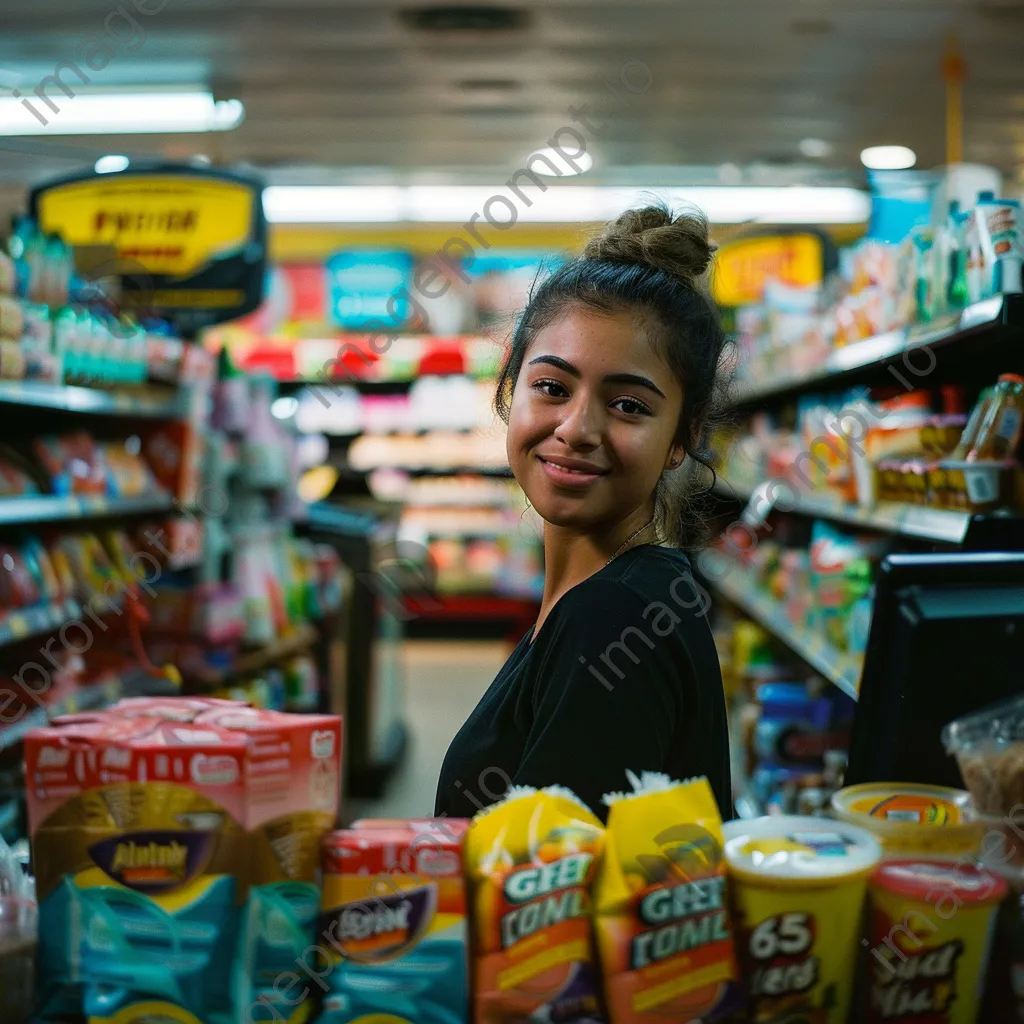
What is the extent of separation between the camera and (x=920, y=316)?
2.65 meters

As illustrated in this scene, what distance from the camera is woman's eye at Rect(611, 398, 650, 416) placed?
4.16 feet

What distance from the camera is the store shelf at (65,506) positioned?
10.7 feet

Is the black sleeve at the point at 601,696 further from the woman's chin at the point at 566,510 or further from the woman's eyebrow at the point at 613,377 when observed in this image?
the woman's eyebrow at the point at 613,377

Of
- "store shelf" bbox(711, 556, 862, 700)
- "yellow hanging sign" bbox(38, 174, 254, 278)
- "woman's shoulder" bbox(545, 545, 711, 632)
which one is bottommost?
"store shelf" bbox(711, 556, 862, 700)

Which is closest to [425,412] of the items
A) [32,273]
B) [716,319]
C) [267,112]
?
[267,112]

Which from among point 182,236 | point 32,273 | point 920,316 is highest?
point 182,236

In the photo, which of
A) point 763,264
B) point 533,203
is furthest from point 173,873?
point 533,203

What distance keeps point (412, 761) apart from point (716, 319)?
16.8ft

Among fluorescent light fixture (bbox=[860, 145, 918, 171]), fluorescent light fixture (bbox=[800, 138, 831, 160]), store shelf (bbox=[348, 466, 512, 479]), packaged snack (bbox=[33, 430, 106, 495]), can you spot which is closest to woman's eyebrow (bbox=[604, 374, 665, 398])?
packaged snack (bbox=[33, 430, 106, 495])

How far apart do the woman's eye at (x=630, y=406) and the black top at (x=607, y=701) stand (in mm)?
175

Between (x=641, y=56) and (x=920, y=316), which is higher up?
(x=641, y=56)

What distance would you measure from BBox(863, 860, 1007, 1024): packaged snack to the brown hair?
0.67 meters

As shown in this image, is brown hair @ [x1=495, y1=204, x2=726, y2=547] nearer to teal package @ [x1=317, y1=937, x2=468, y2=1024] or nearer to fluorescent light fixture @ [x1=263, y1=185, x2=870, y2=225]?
teal package @ [x1=317, y1=937, x2=468, y2=1024]

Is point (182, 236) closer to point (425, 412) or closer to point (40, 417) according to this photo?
point (40, 417)
